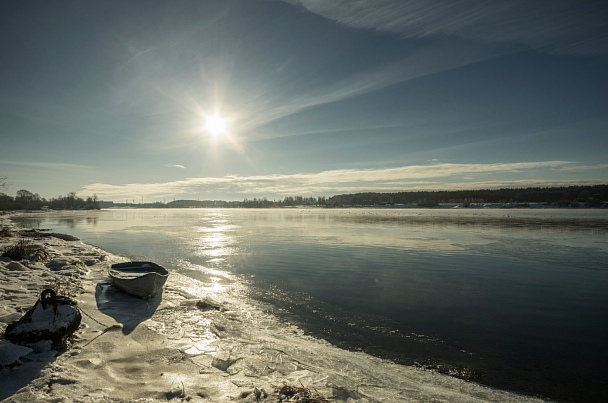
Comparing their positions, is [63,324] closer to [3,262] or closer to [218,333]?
[218,333]

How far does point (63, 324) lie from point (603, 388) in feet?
42.7

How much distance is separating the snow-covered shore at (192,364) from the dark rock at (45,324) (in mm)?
308

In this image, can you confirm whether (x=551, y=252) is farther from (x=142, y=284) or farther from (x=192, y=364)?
(x=142, y=284)

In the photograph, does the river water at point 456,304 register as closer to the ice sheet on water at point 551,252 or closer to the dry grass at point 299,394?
the ice sheet on water at point 551,252

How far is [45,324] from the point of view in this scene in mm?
7309

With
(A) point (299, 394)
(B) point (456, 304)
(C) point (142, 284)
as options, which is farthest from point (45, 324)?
(B) point (456, 304)

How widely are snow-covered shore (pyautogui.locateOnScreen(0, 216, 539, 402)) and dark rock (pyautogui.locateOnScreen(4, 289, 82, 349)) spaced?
1.01ft

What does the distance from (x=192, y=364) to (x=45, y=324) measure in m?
3.58

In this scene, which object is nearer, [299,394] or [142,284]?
[299,394]

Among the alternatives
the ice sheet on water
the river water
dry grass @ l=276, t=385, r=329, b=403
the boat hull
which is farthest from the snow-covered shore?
the ice sheet on water

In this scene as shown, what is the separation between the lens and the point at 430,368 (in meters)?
8.16

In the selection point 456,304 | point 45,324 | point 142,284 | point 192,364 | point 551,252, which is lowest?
point 551,252

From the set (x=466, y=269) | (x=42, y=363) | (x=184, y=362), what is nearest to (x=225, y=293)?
(x=184, y=362)

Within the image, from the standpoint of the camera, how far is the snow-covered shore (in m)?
5.97
